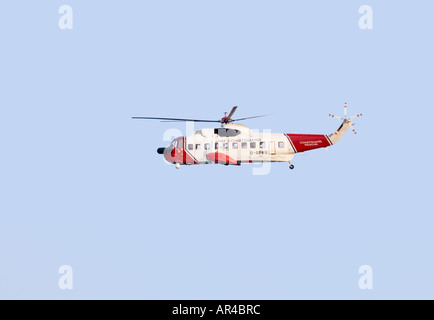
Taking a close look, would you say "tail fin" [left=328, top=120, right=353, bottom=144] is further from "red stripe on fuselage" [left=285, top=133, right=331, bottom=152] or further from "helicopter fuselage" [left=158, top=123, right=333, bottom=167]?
"red stripe on fuselage" [left=285, top=133, right=331, bottom=152]

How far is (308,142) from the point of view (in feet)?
284

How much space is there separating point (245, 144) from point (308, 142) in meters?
4.59

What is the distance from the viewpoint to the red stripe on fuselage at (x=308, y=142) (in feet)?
284

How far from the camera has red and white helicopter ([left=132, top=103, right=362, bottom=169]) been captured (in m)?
86.5

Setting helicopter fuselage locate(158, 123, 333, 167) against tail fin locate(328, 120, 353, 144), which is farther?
helicopter fuselage locate(158, 123, 333, 167)

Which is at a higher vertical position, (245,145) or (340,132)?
(340,132)

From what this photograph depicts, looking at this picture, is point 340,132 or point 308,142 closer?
point 340,132

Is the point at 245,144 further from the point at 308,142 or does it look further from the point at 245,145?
the point at 308,142

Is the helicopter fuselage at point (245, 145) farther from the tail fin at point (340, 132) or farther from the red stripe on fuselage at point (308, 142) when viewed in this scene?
the tail fin at point (340, 132)

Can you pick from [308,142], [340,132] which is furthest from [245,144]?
[340,132]

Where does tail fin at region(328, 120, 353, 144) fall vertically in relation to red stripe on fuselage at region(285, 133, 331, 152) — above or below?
above
